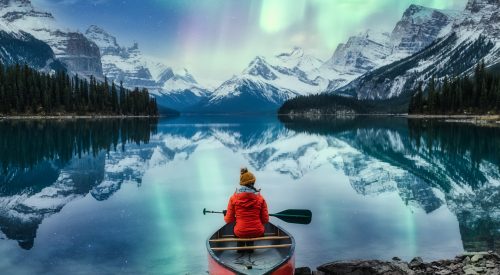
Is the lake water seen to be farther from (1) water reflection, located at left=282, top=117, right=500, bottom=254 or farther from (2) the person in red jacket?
(2) the person in red jacket

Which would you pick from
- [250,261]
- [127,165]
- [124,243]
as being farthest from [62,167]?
[250,261]

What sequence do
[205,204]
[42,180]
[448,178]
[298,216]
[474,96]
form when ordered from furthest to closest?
[474,96] → [448,178] → [42,180] → [205,204] → [298,216]

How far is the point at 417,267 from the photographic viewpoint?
65.0 feet

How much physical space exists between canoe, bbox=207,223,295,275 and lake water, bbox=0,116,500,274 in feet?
7.11

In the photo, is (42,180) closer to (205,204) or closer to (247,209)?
(205,204)

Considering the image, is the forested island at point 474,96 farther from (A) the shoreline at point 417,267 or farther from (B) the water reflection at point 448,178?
(A) the shoreline at point 417,267

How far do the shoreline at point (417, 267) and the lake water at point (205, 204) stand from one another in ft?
5.00

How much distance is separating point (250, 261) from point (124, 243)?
29.0ft

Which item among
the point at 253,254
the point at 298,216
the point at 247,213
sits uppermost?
the point at 247,213

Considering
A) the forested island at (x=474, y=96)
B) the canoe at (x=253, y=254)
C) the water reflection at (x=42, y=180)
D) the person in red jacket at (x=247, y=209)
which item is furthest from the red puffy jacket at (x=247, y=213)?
the forested island at (x=474, y=96)

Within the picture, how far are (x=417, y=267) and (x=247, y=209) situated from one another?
743 cm

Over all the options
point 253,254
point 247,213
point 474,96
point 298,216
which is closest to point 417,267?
point 298,216

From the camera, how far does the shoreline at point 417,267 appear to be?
18.8 meters

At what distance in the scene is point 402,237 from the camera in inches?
1000
